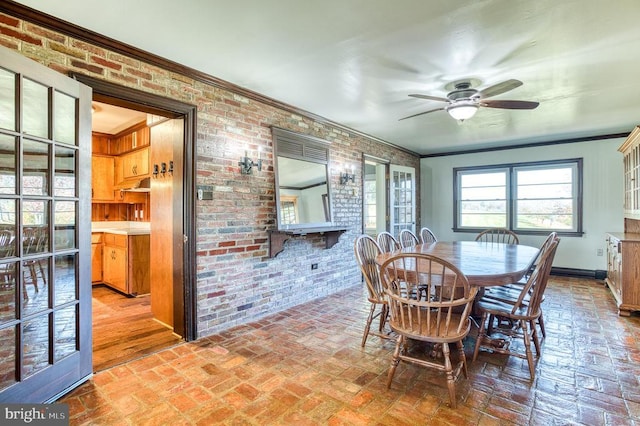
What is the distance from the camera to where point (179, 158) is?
118 inches

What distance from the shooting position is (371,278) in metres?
2.88

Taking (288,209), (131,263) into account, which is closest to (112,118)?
(131,263)

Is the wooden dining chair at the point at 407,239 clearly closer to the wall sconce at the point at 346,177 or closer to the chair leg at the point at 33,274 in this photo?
the wall sconce at the point at 346,177

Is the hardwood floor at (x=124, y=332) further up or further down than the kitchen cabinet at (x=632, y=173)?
further down

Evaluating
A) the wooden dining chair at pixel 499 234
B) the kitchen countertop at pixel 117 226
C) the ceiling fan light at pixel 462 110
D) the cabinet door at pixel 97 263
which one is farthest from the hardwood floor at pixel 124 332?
the wooden dining chair at pixel 499 234

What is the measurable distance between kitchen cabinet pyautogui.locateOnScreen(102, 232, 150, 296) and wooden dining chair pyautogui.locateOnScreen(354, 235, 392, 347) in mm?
3121

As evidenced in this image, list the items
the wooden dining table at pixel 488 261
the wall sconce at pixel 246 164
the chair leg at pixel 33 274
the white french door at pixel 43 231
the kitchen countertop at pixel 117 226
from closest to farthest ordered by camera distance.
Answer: the white french door at pixel 43 231 → the chair leg at pixel 33 274 → the wooden dining table at pixel 488 261 → the wall sconce at pixel 246 164 → the kitchen countertop at pixel 117 226

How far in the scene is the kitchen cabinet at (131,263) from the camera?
441 centimetres

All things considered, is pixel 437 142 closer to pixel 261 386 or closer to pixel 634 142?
pixel 634 142

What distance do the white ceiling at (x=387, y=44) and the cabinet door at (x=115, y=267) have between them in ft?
9.91

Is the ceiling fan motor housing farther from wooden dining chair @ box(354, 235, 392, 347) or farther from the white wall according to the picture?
the white wall

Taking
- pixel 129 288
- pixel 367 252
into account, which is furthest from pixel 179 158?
pixel 129 288

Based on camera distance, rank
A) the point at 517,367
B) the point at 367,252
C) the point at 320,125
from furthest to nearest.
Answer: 1. the point at 320,125
2. the point at 367,252
3. the point at 517,367

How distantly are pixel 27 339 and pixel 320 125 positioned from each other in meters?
3.61
